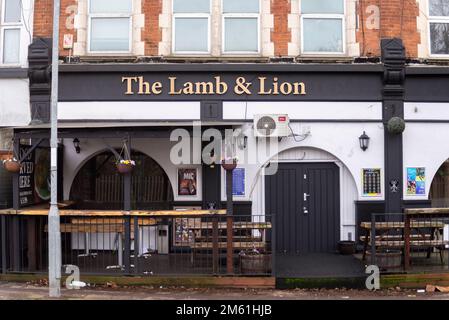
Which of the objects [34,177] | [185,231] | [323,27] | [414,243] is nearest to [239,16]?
[323,27]

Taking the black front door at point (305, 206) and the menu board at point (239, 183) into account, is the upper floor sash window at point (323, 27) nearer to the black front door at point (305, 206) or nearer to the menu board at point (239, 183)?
the black front door at point (305, 206)

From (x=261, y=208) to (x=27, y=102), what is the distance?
5.54 m

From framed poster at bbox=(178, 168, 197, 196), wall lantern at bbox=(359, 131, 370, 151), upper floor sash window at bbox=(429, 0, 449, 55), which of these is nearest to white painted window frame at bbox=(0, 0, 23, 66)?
framed poster at bbox=(178, 168, 197, 196)

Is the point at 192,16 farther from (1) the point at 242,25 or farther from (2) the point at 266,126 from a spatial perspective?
(2) the point at 266,126

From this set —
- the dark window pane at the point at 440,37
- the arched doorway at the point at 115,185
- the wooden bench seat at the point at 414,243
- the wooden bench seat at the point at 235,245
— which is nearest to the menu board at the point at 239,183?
the arched doorway at the point at 115,185

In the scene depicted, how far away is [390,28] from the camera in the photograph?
11680mm

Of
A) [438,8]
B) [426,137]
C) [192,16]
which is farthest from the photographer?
[438,8]

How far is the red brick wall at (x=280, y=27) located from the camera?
11695 mm

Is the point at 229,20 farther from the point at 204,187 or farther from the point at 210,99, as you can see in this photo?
the point at 204,187

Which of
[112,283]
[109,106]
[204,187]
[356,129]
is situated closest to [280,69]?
[356,129]

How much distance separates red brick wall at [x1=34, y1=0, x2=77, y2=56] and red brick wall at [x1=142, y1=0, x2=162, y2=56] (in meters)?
1.55

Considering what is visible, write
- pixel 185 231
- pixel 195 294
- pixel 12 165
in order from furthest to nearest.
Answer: pixel 185 231 → pixel 12 165 → pixel 195 294

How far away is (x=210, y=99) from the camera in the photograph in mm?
11523

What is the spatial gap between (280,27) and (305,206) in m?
3.92
